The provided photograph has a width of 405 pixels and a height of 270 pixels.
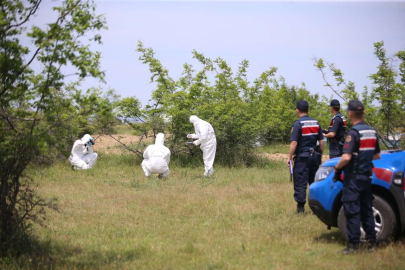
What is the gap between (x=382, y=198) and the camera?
7383 mm

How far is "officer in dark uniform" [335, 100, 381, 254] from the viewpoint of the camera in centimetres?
700

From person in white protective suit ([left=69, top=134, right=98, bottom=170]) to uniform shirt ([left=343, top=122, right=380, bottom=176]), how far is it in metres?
12.7

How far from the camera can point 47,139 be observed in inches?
255

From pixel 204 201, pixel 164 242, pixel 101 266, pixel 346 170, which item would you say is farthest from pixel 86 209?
pixel 346 170

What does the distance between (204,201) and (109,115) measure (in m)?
5.14

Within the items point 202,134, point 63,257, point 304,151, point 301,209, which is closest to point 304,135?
point 304,151

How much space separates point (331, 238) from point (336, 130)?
4601 mm

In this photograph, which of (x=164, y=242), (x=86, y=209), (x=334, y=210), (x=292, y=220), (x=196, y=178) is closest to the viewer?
(x=334, y=210)

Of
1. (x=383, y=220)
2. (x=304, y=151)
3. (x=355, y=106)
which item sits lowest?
(x=383, y=220)

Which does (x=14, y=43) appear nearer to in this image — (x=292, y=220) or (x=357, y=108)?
(x=357, y=108)

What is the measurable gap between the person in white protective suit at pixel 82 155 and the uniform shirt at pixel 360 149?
41.8 feet

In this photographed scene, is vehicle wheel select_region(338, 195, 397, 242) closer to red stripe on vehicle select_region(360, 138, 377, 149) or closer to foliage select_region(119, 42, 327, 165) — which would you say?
red stripe on vehicle select_region(360, 138, 377, 149)

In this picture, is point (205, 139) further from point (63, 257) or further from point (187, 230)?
point (63, 257)

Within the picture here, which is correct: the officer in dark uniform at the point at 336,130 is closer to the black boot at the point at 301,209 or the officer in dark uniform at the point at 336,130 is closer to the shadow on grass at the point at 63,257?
the black boot at the point at 301,209
